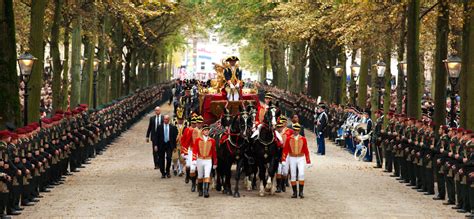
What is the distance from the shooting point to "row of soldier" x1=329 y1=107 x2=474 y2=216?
77.9 feet

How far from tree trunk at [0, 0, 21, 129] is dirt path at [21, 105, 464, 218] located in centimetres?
221

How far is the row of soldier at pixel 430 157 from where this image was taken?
77.9ft

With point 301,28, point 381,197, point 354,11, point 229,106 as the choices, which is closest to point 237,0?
point 301,28

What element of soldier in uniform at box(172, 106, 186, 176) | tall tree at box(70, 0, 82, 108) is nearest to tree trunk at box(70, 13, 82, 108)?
tall tree at box(70, 0, 82, 108)

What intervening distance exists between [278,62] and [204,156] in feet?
211

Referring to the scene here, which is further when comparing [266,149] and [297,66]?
[297,66]

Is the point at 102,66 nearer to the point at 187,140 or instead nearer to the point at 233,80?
the point at 233,80

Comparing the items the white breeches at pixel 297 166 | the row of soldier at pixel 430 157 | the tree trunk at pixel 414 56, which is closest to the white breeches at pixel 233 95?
the row of soldier at pixel 430 157

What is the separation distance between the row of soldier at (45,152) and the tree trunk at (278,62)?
37048 mm

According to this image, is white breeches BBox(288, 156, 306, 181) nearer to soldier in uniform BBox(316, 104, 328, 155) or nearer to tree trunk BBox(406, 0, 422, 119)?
tree trunk BBox(406, 0, 422, 119)

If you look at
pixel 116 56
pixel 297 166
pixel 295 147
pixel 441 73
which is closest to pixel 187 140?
pixel 295 147

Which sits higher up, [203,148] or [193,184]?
[203,148]

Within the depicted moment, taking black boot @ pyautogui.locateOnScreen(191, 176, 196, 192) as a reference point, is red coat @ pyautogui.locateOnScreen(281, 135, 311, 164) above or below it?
above

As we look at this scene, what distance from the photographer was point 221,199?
25734 millimetres
